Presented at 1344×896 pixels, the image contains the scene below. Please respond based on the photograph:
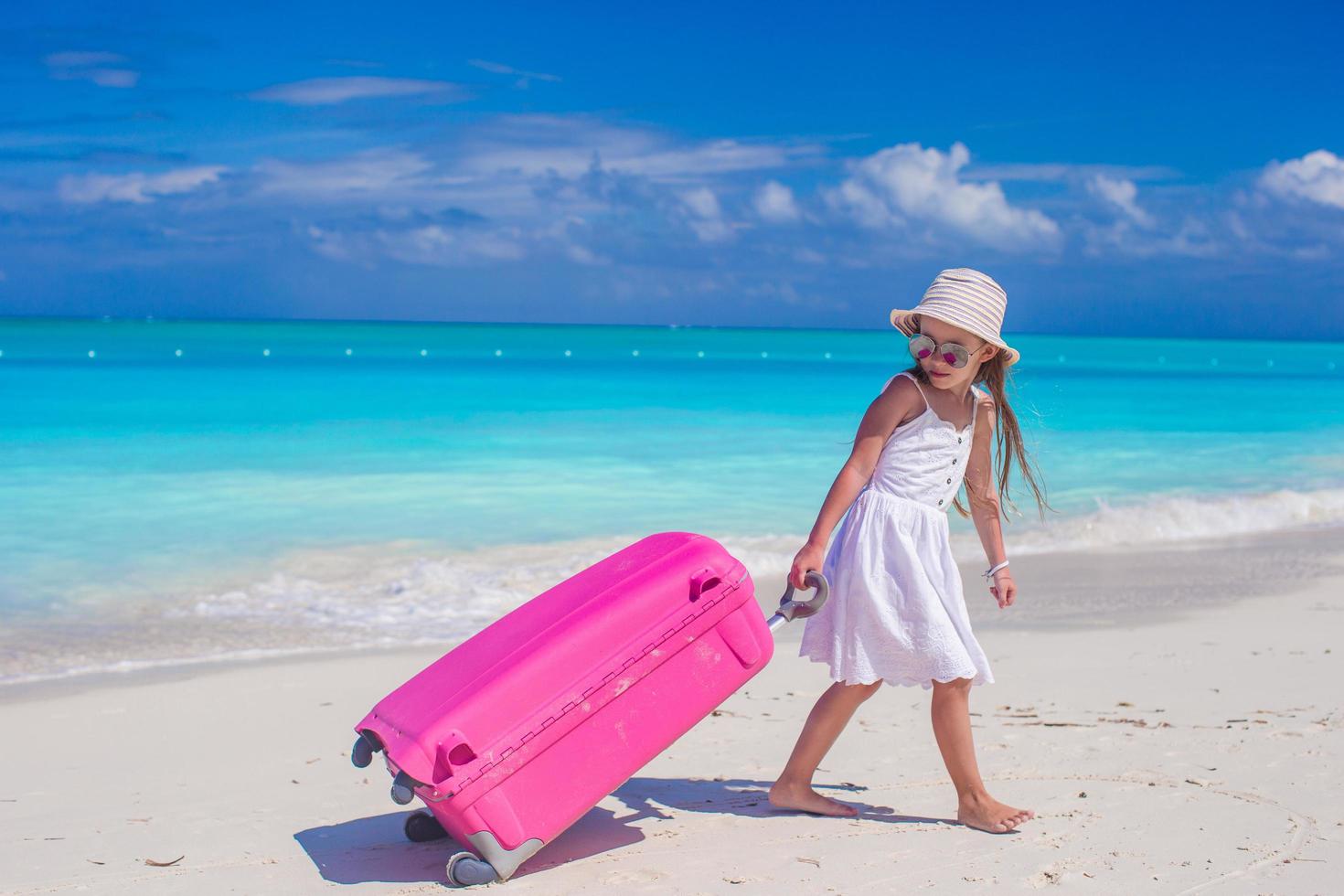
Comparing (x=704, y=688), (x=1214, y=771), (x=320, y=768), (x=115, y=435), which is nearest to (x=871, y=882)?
(x=704, y=688)

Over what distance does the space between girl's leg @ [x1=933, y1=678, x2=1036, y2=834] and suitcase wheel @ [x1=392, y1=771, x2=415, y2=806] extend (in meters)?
1.24

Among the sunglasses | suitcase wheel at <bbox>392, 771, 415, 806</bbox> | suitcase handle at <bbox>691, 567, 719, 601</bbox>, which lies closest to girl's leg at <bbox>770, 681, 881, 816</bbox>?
suitcase handle at <bbox>691, 567, 719, 601</bbox>

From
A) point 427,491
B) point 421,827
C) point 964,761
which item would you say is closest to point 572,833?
point 421,827

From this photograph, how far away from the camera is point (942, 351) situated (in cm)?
294

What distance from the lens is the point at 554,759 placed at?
2.61 metres

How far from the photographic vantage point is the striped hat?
291 centimetres

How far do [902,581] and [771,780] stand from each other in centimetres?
92

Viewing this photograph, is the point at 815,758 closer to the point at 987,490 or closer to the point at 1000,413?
the point at 987,490

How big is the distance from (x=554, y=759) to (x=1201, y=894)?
1.37 m

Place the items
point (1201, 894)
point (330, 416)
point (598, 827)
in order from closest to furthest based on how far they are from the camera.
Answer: point (1201, 894) < point (598, 827) < point (330, 416)

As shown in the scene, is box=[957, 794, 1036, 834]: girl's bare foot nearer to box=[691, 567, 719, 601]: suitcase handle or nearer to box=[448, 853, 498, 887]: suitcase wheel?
box=[691, 567, 719, 601]: suitcase handle

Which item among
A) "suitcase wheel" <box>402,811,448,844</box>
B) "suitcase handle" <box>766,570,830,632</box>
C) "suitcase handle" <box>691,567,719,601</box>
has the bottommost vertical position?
"suitcase wheel" <box>402,811,448,844</box>

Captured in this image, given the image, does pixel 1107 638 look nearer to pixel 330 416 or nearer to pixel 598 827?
pixel 598 827

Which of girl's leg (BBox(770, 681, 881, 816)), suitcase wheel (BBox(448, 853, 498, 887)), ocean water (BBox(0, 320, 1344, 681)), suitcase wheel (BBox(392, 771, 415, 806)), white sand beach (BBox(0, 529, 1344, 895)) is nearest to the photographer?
suitcase wheel (BBox(392, 771, 415, 806))
